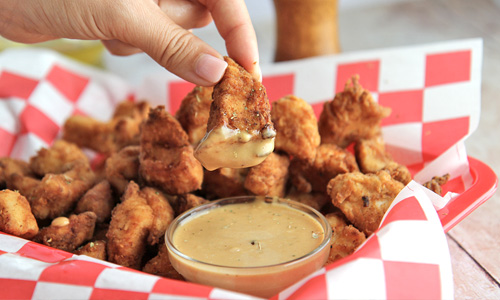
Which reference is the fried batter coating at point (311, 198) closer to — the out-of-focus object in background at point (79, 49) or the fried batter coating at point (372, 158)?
the fried batter coating at point (372, 158)

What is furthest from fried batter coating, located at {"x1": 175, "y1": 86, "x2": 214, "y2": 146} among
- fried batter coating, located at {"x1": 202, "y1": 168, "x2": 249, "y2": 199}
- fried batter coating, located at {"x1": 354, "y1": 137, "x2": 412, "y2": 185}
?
fried batter coating, located at {"x1": 354, "y1": 137, "x2": 412, "y2": 185}

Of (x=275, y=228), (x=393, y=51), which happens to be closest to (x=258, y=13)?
(x=393, y=51)

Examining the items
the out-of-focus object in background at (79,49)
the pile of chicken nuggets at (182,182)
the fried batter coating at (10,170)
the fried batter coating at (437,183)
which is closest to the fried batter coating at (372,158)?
the pile of chicken nuggets at (182,182)

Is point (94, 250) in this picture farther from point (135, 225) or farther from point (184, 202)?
point (184, 202)

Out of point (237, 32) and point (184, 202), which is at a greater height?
point (237, 32)

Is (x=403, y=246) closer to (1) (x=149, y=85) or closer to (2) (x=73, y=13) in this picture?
(2) (x=73, y=13)

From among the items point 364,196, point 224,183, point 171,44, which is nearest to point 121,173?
point 224,183

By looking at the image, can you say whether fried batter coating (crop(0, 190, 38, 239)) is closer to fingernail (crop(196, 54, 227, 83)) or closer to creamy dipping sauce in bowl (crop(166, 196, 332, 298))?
creamy dipping sauce in bowl (crop(166, 196, 332, 298))
